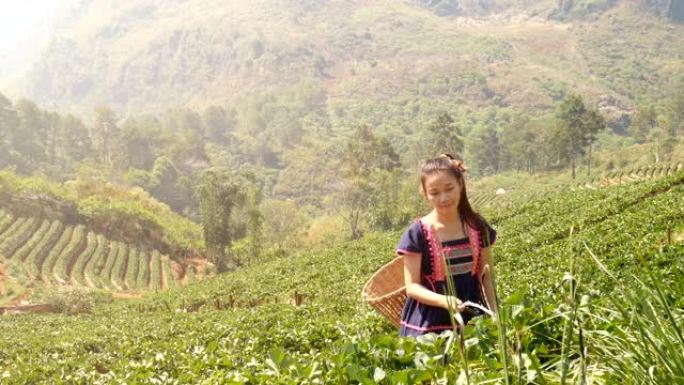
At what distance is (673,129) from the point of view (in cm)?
7956

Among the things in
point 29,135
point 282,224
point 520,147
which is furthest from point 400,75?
point 282,224

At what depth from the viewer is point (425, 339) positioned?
2.27 meters

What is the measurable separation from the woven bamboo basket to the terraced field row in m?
39.8

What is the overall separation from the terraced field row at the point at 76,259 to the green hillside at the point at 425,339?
1164cm

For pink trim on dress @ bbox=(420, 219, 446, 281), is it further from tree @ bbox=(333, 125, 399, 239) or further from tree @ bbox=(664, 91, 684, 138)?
tree @ bbox=(664, 91, 684, 138)

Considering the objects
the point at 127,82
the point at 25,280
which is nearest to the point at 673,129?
the point at 25,280

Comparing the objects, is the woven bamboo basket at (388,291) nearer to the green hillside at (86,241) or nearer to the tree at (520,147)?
the green hillside at (86,241)

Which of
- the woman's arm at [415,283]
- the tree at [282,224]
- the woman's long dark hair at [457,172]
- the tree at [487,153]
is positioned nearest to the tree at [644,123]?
the tree at [487,153]

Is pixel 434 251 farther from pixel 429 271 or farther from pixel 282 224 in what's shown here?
pixel 282 224

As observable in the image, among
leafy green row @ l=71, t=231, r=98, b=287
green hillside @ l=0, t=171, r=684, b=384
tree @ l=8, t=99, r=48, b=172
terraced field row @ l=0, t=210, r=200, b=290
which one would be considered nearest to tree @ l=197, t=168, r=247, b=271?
terraced field row @ l=0, t=210, r=200, b=290

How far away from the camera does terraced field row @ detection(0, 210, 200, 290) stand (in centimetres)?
4038

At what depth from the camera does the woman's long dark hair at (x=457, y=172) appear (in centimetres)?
313

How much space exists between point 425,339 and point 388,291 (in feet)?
5.11

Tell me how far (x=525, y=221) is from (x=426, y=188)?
18553mm
